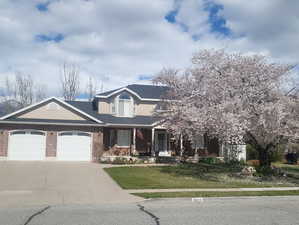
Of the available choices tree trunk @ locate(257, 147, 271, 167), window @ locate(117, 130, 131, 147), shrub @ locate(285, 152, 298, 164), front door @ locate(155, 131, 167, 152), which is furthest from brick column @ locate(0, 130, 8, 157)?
shrub @ locate(285, 152, 298, 164)

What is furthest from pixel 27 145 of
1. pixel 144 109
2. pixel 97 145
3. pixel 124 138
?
pixel 144 109

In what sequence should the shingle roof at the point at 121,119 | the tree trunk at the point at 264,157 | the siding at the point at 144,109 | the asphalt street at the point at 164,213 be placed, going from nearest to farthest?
1. the asphalt street at the point at 164,213
2. the tree trunk at the point at 264,157
3. the shingle roof at the point at 121,119
4. the siding at the point at 144,109

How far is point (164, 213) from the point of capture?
8.89 meters

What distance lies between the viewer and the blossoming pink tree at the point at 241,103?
15719mm

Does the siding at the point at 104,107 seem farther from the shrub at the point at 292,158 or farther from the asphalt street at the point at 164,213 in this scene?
the asphalt street at the point at 164,213

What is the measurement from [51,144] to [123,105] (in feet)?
24.4

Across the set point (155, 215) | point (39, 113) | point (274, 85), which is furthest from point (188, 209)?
point (39, 113)

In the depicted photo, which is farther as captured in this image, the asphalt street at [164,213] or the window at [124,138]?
the window at [124,138]

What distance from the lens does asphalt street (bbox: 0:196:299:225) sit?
25.6ft

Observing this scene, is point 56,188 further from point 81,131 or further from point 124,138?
point 124,138

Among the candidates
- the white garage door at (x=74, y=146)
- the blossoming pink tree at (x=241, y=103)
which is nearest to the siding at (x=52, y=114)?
the white garage door at (x=74, y=146)

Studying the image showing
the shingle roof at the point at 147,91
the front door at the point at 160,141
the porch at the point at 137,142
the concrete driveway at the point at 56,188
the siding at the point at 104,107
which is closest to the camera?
the concrete driveway at the point at 56,188

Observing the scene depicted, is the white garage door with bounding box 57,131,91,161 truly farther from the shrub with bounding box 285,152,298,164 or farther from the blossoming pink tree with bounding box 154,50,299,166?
the shrub with bounding box 285,152,298,164

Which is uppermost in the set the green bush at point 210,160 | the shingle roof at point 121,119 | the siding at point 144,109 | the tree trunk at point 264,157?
the siding at point 144,109
